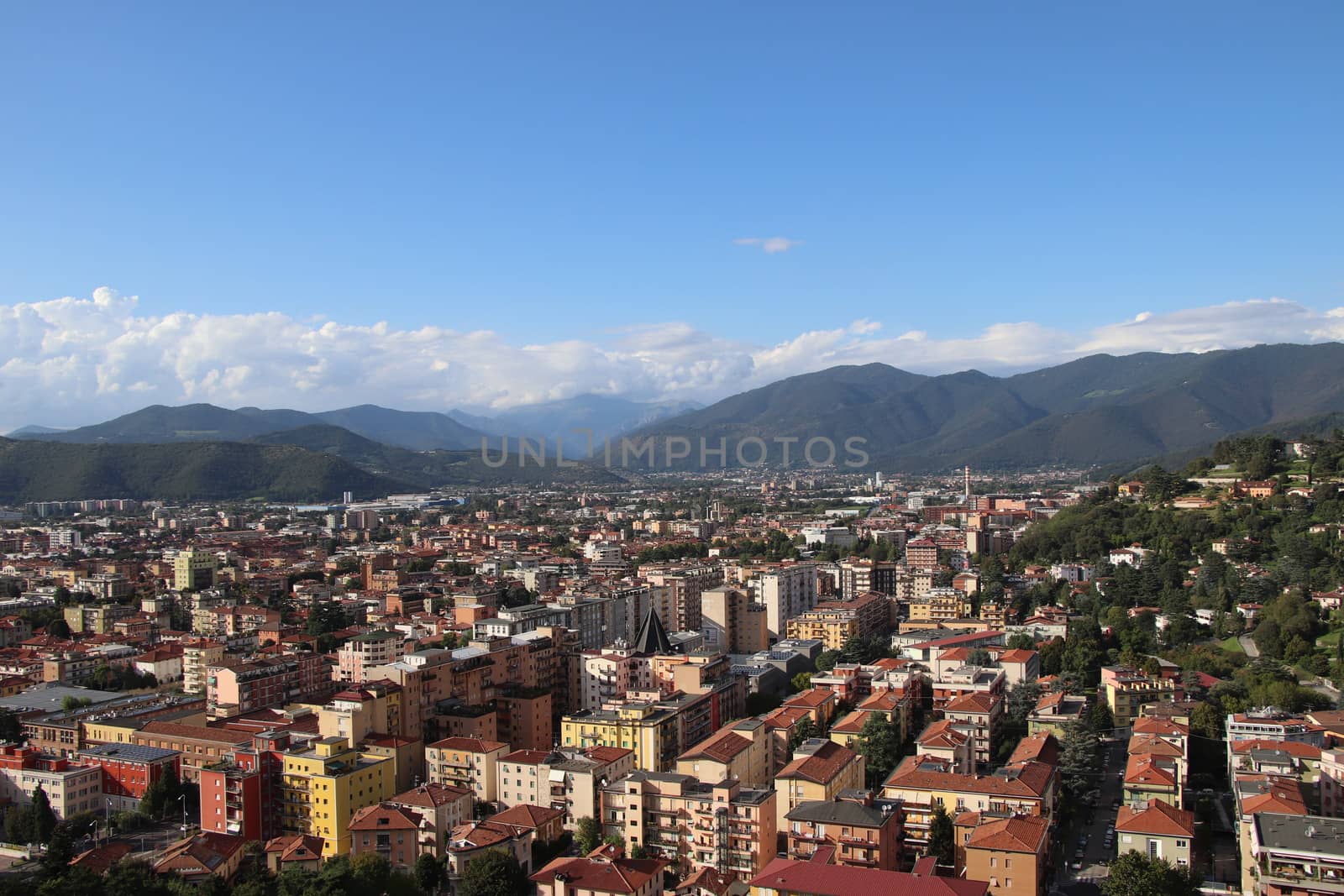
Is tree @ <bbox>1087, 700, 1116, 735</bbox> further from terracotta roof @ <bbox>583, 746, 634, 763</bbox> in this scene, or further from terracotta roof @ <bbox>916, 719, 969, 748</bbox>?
terracotta roof @ <bbox>583, 746, 634, 763</bbox>

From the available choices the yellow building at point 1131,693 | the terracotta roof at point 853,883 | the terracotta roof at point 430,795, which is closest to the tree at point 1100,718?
the yellow building at point 1131,693

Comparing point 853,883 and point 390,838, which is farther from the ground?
point 853,883

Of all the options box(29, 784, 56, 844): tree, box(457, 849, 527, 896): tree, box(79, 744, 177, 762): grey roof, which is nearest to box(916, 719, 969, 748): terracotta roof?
box(457, 849, 527, 896): tree

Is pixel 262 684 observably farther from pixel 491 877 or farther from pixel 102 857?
pixel 491 877

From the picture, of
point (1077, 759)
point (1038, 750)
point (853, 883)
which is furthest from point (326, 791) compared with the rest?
point (1077, 759)

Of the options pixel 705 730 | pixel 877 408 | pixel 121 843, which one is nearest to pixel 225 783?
pixel 121 843

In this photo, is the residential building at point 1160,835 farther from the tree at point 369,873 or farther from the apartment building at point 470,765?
the tree at point 369,873

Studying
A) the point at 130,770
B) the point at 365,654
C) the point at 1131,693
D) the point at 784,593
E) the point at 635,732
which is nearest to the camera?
the point at 130,770
